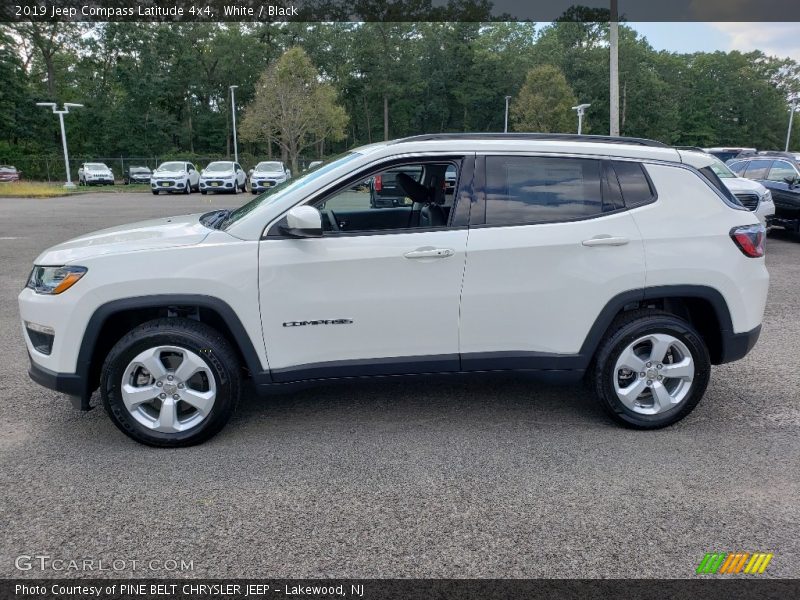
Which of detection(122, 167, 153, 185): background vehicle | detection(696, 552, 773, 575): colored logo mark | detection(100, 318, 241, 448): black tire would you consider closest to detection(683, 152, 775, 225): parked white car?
detection(696, 552, 773, 575): colored logo mark

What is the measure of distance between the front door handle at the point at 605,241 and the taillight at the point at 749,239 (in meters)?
0.72

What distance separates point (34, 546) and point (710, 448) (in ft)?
12.0

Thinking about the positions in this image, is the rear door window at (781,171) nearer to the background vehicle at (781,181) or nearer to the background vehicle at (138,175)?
the background vehicle at (781,181)

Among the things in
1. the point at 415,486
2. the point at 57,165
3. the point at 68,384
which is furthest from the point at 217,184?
the point at 57,165

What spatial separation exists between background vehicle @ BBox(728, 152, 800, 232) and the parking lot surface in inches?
368

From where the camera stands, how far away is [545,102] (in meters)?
58.8

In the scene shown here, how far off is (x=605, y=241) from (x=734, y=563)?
73.7 inches

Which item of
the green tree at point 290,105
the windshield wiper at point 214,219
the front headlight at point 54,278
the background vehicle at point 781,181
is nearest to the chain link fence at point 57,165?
the green tree at point 290,105

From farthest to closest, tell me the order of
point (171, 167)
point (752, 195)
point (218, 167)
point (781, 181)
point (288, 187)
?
point (171, 167) → point (218, 167) → point (781, 181) → point (752, 195) → point (288, 187)

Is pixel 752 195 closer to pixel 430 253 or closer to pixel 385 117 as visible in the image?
pixel 430 253

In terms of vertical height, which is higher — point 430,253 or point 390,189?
point 390,189

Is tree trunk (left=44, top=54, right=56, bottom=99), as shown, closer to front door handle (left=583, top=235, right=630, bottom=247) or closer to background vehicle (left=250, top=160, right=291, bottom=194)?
background vehicle (left=250, top=160, right=291, bottom=194)

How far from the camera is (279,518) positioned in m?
3.04

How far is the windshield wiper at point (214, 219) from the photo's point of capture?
413 centimetres
